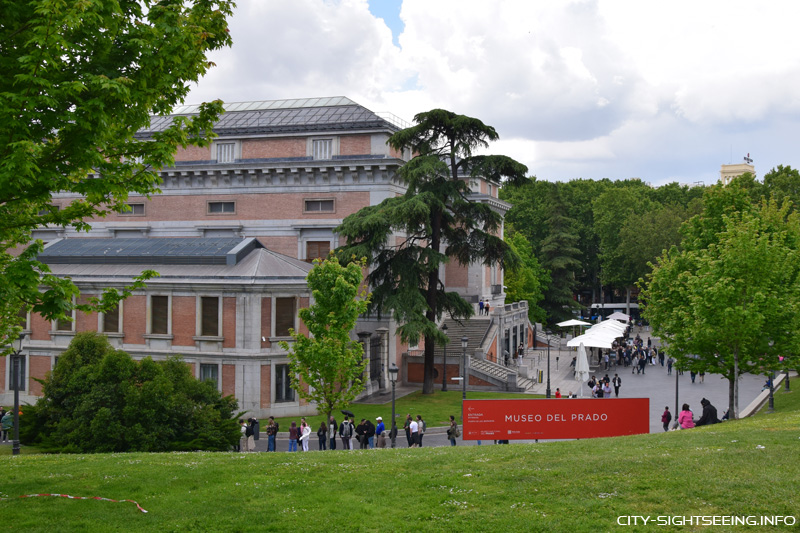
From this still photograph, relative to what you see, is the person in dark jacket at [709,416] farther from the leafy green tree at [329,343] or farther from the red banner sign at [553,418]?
the leafy green tree at [329,343]

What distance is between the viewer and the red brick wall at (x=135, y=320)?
112ft

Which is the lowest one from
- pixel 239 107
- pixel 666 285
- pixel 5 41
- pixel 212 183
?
pixel 666 285

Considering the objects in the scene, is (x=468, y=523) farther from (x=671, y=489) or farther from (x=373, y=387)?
(x=373, y=387)

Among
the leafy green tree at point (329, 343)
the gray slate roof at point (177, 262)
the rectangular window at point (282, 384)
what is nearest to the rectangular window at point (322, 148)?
the gray slate roof at point (177, 262)

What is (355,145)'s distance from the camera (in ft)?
141

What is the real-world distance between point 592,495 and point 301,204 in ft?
117

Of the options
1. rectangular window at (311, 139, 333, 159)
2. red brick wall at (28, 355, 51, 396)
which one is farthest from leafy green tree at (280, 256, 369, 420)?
rectangular window at (311, 139, 333, 159)

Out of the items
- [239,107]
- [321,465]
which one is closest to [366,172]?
[239,107]

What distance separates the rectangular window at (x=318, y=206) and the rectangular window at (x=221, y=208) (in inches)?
207

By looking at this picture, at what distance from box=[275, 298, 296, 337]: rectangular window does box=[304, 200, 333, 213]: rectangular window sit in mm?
11908

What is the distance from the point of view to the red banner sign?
68.4 ft

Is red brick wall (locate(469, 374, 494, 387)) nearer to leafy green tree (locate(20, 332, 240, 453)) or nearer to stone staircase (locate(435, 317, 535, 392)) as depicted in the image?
stone staircase (locate(435, 317, 535, 392))

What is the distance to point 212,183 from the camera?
151 ft

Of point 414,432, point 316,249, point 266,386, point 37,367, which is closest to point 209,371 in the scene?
point 266,386
